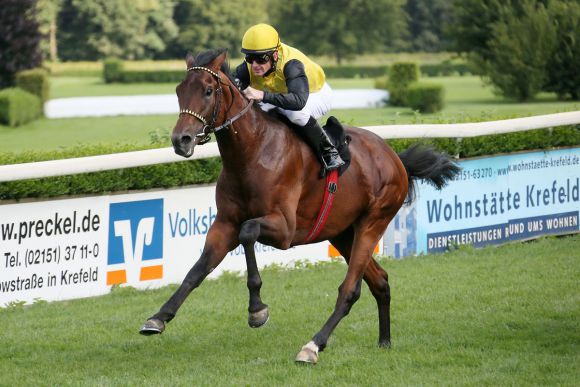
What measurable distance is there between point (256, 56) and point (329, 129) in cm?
77

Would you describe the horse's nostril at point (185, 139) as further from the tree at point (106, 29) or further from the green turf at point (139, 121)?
the tree at point (106, 29)

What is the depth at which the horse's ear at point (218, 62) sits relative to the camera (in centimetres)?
576

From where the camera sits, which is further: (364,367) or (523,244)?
(523,244)

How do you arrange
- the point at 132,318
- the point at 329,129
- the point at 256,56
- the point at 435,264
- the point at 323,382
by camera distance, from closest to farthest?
1. the point at 323,382
2. the point at 256,56
3. the point at 329,129
4. the point at 132,318
5. the point at 435,264

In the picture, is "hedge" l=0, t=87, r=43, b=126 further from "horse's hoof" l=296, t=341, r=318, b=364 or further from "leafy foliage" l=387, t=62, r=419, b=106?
"horse's hoof" l=296, t=341, r=318, b=364

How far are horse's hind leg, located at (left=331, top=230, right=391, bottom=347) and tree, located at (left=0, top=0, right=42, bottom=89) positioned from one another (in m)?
29.9

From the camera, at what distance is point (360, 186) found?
677 cm

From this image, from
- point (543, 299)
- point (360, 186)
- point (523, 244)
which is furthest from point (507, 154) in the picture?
point (360, 186)

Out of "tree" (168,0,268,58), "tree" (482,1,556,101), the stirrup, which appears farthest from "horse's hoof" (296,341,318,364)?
"tree" (168,0,268,58)

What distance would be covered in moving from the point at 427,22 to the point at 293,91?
88.1 metres

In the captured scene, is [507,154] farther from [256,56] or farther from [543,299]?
[256,56]

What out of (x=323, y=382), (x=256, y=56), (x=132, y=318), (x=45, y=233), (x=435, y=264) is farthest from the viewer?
(x=435, y=264)

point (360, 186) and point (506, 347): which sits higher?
point (360, 186)

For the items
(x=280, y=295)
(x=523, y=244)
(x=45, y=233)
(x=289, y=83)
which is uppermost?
(x=289, y=83)
